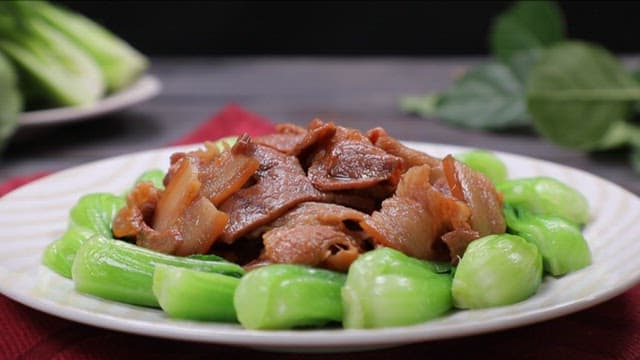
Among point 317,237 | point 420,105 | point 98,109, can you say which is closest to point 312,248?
point 317,237

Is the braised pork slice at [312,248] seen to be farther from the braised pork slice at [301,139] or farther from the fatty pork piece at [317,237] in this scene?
the braised pork slice at [301,139]

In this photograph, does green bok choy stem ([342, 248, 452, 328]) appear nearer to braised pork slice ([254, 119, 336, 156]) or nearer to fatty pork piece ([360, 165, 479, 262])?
fatty pork piece ([360, 165, 479, 262])

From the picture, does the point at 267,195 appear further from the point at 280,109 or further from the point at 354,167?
the point at 280,109

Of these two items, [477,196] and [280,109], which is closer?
[477,196]

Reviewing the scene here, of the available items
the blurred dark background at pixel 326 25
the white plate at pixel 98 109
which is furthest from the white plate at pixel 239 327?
the blurred dark background at pixel 326 25

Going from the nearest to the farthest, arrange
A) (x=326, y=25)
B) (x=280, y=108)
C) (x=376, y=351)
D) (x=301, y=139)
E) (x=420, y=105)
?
(x=376, y=351)
(x=301, y=139)
(x=420, y=105)
(x=280, y=108)
(x=326, y=25)

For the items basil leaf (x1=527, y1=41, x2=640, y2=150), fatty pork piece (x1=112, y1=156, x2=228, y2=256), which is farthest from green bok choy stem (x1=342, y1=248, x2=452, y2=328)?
basil leaf (x1=527, y1=41, x2=640, y2=150)
